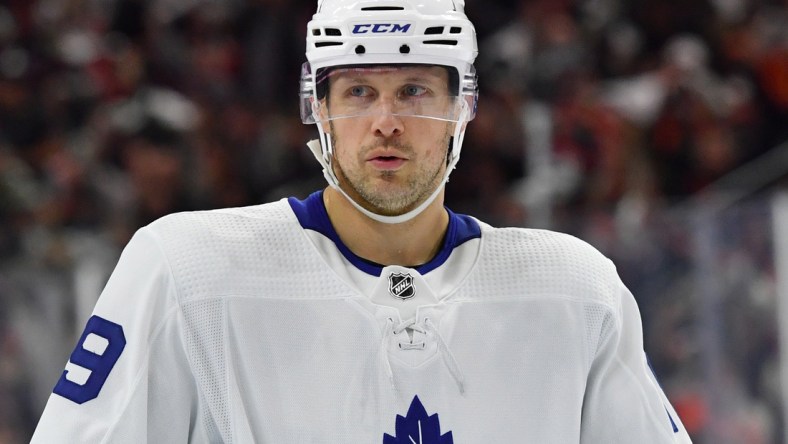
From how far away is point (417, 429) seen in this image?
230cm

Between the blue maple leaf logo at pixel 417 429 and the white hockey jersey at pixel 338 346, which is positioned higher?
the white hockey jersey at pixel 338 346

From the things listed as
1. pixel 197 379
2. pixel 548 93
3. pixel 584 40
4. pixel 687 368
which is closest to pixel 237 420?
pixel 197 379

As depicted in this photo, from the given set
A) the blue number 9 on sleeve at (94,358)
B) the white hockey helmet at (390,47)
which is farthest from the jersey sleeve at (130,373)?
the white hockey helmet at (390,47)

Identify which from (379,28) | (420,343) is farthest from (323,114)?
(420,343)

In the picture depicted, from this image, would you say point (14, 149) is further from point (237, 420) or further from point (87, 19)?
point (237, 420)

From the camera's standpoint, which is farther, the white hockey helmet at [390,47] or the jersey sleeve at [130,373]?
the white hockey helmet at [390,47]

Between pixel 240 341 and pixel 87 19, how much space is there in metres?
4.31

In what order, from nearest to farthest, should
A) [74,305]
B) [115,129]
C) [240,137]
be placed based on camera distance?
[74,305] → [115,129] → [240,137]

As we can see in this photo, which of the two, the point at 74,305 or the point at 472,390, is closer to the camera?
the point at 472,390

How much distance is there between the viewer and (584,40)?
6230 mm

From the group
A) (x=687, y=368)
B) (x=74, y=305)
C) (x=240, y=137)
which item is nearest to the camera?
(x=74, y=305)

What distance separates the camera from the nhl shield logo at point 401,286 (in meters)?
2.39

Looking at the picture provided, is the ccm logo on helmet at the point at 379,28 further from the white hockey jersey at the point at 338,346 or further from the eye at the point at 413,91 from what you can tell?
the white hockey jersey at the point at 338,346

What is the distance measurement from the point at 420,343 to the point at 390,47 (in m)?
0.53
